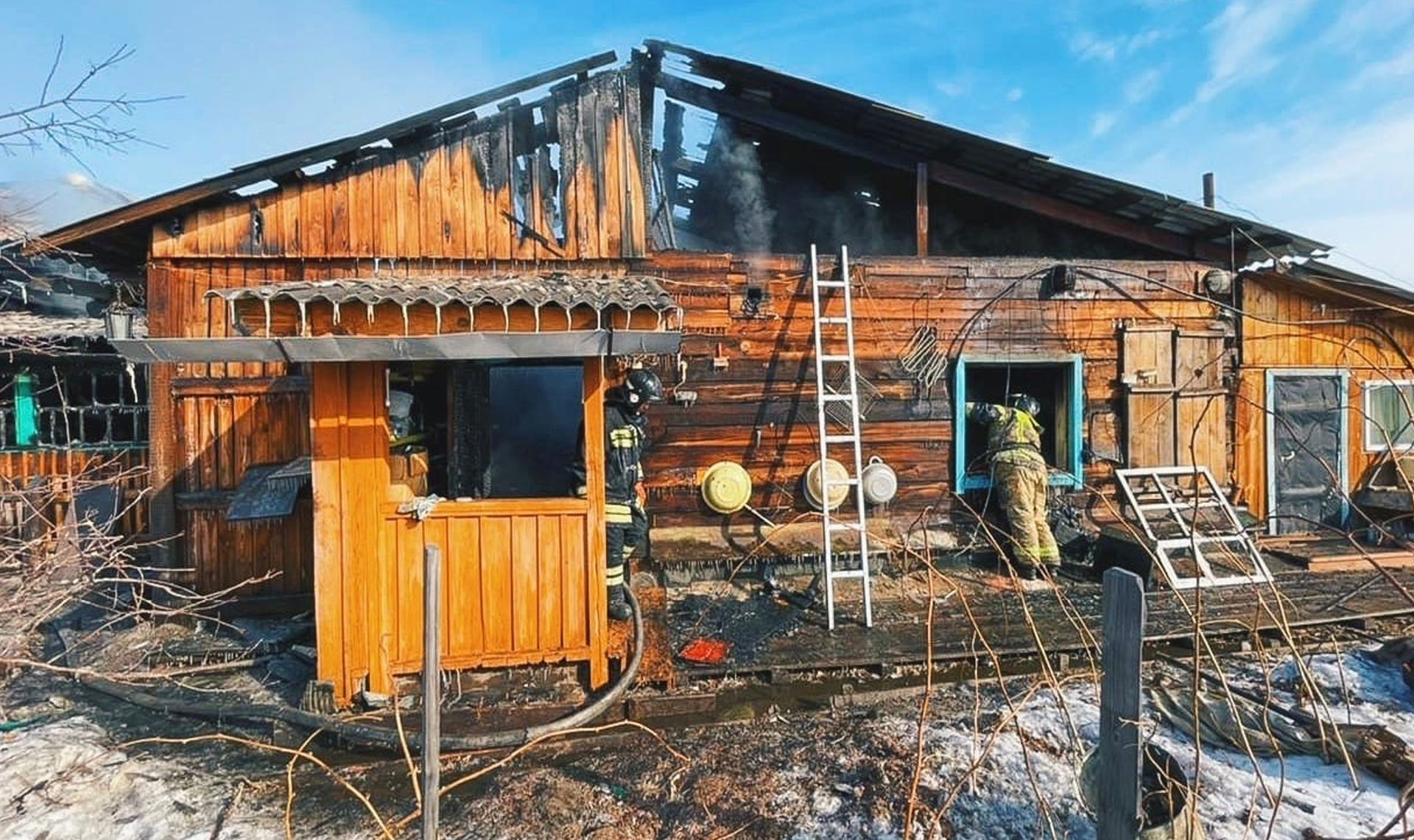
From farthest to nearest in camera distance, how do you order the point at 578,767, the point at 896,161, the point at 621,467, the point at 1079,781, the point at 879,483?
1. the point at 896,161
2. the point at 879,483
3. the point at 621,467
4. the point at 578,767
5. the point at 1079,781

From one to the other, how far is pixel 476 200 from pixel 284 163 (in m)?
1.84

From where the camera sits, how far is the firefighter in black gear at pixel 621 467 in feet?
18.5

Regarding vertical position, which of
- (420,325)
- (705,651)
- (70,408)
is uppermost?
(420,325)

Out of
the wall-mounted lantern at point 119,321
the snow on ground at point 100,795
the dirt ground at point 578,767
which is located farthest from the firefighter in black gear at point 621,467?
the wall-mounted lantern at point 119,321

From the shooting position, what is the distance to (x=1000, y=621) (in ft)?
20.5

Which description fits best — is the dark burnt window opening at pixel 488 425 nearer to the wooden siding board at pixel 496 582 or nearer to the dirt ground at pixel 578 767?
the wooden siding board at pixel 496 582

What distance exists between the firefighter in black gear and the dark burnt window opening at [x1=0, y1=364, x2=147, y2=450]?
763cm

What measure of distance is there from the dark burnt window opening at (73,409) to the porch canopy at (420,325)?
6549mm

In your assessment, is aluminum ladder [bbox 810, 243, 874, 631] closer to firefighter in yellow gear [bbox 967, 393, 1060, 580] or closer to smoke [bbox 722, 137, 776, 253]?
firefighter in yellow gear [bbox 967, 393, 1060, 580]

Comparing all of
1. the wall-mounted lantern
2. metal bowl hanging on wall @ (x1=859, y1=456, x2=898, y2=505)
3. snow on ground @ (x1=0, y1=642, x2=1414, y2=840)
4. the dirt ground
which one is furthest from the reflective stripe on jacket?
the wall-mounted lantern

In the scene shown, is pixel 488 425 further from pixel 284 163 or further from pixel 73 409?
pixel 73 409

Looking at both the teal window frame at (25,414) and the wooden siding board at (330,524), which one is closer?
the wooden siding board at (330,524)

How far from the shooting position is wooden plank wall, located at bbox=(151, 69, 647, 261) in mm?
6777

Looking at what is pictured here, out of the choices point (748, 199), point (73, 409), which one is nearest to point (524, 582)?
point (748, 199)
